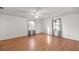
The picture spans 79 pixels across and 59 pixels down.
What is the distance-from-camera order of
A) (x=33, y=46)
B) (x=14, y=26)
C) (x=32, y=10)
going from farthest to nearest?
(x=33, y=46) → (x=14, y=26) → (x=32, y=10)

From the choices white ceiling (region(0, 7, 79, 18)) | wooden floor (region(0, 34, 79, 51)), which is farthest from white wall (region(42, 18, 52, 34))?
white ceiling (region(0, 7, 79, 18))

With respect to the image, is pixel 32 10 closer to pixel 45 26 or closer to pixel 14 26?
pixel 14 26

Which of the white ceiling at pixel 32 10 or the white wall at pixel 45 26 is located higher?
the white ceiling at pixel 32 10

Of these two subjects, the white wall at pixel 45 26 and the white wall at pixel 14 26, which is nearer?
the white wall at pixel 14 26

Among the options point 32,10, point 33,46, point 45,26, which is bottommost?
point 33,46

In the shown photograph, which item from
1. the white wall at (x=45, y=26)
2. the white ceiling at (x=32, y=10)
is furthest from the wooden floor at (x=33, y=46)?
A: the white ceiling at (x=32, y=10)

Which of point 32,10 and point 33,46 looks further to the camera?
point 33,46

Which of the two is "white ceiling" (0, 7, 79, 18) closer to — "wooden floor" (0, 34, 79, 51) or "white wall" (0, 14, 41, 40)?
"white wall" (0, 14, 41, 40)

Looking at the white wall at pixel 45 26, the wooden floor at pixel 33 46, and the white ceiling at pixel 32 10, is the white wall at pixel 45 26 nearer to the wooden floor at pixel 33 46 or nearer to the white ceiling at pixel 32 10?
the wooden floor at pixel 33 46

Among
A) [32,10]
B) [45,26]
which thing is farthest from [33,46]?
[32,10]
